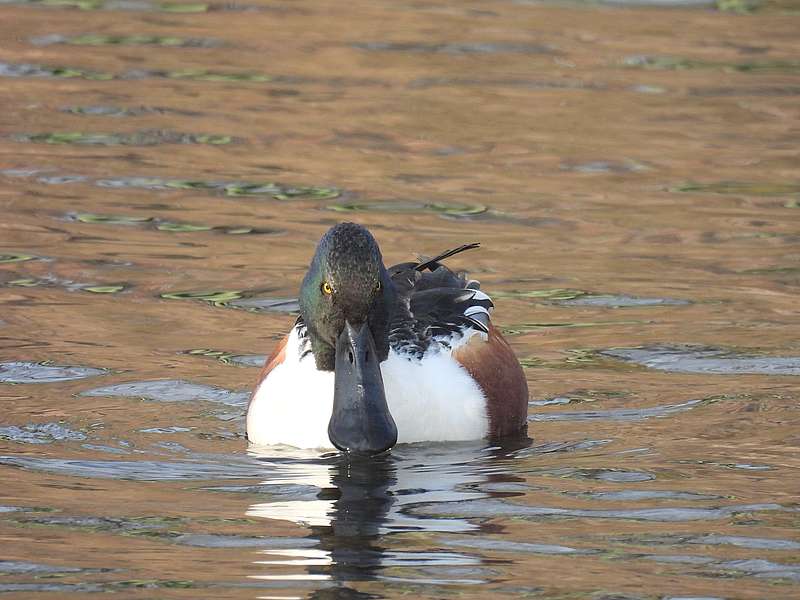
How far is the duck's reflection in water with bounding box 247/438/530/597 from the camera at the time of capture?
6027 mm

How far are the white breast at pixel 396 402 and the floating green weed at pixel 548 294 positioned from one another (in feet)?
7.23

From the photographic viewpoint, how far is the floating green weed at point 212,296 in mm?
10102

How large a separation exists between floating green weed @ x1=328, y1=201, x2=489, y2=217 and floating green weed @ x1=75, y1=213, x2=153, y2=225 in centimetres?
127

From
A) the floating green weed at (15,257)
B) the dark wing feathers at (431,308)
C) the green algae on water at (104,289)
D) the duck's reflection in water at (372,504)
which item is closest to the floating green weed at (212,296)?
the green algae on water at (104,289)

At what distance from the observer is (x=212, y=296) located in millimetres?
10172

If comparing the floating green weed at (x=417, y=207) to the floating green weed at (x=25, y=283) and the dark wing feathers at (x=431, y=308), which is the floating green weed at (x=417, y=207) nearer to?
the floating green weed at (x=25, y=283)

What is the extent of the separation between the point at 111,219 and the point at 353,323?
445 cm

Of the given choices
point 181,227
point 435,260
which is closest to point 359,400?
point 435,260

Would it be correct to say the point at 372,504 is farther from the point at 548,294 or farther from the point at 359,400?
the point at 548,294

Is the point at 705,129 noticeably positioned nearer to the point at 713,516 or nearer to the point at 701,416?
the point at 701,416

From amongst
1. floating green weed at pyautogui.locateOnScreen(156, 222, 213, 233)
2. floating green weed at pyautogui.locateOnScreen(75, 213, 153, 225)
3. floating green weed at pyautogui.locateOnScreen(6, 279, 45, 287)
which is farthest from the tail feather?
floating green weed at pyautogui.locateOnScreen(75, 213, 153, 225)

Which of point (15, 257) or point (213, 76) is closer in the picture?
point (15, 257)

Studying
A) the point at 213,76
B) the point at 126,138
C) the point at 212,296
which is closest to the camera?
the point at 212,296

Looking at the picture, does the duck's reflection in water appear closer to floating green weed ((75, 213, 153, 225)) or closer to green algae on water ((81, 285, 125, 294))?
green algae on water ((81, 285, 125, 294))
